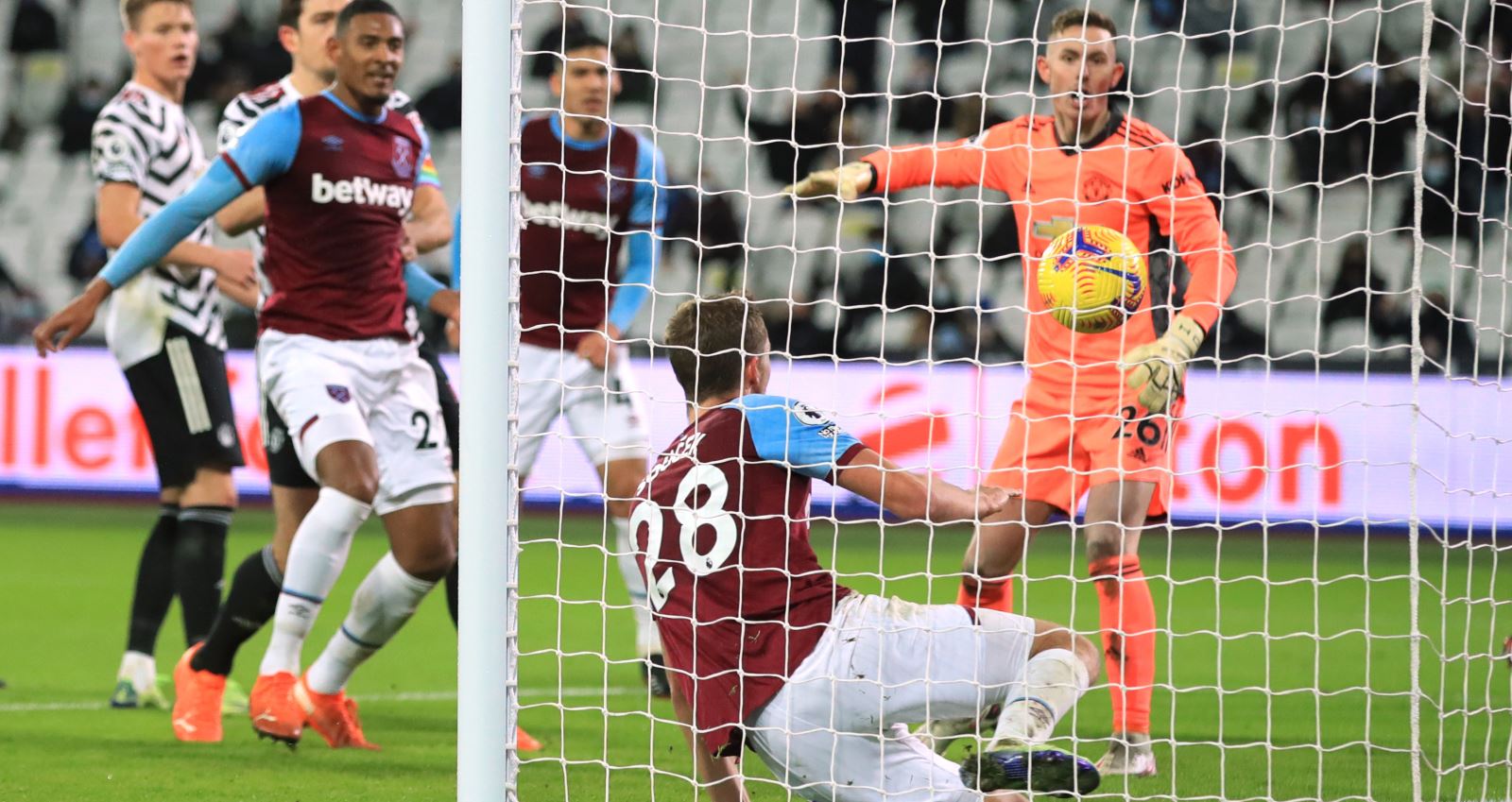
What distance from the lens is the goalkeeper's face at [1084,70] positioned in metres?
4.30

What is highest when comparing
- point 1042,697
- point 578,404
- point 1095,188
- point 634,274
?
point 1095,188

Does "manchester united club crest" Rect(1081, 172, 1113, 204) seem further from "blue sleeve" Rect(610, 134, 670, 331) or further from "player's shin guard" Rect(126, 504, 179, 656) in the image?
"player's shin guard" Rect(126, 504, 179, 656)

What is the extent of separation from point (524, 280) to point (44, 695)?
2093 millimetres

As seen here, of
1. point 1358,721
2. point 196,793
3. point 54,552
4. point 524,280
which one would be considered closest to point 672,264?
point 54,552

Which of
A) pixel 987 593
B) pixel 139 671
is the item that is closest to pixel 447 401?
pixel 139 671

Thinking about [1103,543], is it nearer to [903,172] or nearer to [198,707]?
[903,172]

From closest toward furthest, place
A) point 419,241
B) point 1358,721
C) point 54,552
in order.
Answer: point 1358,721 → point 419,241 → point 54,552

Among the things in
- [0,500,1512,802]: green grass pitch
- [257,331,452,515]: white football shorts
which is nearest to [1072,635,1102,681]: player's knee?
[0,500,1512,802]: green grass pitch

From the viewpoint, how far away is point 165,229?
4.37 m

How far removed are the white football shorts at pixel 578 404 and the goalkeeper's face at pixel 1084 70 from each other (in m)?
1.84

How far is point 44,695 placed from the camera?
5.42 meters

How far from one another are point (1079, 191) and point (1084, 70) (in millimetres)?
335

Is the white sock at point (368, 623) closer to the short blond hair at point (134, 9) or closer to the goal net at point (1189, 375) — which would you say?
the goal net at point (1189, 375)

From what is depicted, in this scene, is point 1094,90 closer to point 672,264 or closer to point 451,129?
point 672,264
